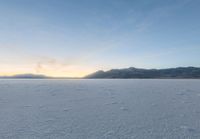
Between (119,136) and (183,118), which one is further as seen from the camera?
(183,118)

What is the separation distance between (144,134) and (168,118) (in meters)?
1.31

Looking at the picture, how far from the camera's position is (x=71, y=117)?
14.0 feet

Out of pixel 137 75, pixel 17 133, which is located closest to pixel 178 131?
pixel 17 133

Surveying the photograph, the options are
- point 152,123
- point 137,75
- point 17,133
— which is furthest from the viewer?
point 137,75

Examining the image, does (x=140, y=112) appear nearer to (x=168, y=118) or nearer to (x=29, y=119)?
(x=168, y=118)

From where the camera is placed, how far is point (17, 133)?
3117 mm

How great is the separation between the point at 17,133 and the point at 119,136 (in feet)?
5.60

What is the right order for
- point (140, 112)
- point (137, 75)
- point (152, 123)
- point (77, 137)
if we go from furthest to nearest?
1. point (137, 75)
2. point (140, 112)
3. point (152, 123)
4. point (77, 137)

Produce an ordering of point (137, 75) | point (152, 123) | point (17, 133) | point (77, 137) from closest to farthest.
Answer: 1. point (77, 137)
2. point (17, 133)
3. point (152, 123)
4. point (137, 75)

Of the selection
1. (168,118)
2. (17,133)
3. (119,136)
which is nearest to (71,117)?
(17,133)

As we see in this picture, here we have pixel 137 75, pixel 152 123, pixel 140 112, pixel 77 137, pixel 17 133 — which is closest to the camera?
pixel 77 137

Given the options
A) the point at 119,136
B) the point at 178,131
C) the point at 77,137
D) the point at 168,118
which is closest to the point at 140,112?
the point at 168,118

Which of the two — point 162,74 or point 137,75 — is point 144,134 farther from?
point 162,74

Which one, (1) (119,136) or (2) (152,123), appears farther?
(2) (152,123)
